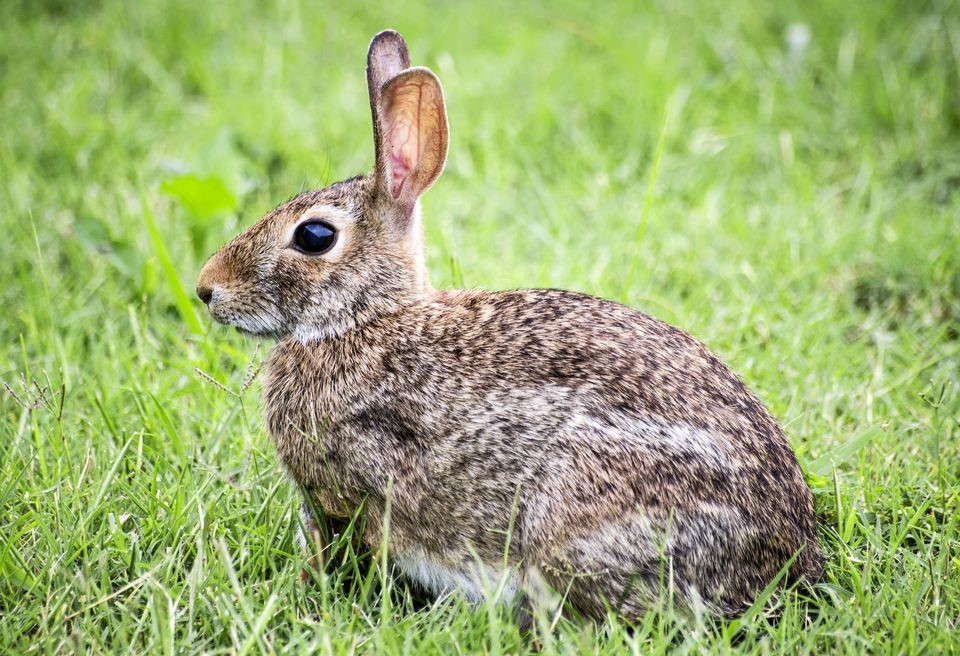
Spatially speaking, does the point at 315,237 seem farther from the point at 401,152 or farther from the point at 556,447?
the point at 556,447

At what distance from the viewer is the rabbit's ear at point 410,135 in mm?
3471

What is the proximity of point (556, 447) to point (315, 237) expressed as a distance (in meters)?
1.14

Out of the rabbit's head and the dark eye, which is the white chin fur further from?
the dark eye

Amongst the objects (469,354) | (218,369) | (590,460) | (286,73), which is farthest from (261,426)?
(286,73)

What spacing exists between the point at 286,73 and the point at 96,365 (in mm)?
3187

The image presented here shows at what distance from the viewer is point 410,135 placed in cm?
362

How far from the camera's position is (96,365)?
14.0 feet

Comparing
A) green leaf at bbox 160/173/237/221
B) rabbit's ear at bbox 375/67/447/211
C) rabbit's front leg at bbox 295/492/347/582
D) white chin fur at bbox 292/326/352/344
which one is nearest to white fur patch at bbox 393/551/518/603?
rabbit's front leg at bbox 295/492/347/582

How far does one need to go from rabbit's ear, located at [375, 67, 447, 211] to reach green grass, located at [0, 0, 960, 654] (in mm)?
908

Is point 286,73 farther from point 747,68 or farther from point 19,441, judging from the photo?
point 19,441

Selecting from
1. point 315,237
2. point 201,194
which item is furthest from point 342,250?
point 201,194

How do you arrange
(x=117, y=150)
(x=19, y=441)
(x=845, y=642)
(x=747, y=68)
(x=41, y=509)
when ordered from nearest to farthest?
(x=845, y=642)
(x=41, y=509)
(x=19, y=441)
(x=117, y=150)
(x=747, y=68)

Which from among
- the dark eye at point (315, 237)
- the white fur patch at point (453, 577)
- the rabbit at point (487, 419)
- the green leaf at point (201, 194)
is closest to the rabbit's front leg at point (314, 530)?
the rabbit at point (487, 419)

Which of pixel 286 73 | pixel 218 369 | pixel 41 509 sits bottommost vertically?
pixel 41 509
